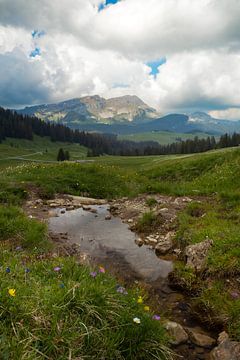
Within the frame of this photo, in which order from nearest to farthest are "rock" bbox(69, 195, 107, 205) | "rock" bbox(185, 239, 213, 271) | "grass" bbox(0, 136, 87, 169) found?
1. "rock" bbox(185, 239, 213, 271)
2. "rock" bbox(69, 195, 107, 205)
3. "grass" bbox(0, 136, 87, 169)

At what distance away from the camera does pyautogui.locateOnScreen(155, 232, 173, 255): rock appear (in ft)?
33.8

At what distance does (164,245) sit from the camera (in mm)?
10562

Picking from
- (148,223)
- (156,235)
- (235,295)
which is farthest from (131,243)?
(235,295)

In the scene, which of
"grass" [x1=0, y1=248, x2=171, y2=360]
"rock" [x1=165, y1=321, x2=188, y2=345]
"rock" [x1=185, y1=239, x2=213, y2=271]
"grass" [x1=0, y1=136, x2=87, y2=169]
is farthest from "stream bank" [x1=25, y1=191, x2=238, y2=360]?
"grass" [x1=0, y1=136, x2=87, y2=169]

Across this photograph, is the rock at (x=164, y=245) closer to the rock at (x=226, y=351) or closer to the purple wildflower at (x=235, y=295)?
the purple wildflower at (x=235, y=295)

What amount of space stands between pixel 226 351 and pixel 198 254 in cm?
372

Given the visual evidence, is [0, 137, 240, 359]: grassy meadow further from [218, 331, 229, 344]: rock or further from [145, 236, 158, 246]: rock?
[145, 236, 158, 246]: rock

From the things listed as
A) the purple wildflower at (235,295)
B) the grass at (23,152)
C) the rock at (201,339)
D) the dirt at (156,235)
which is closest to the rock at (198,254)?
the dirt at (156,235)

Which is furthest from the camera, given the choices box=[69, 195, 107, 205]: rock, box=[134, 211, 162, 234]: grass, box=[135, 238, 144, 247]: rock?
box=[69, 195, 107, 205]: rock

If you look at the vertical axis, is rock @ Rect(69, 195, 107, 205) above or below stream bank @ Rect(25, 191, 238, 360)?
above

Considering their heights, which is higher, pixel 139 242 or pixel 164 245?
pixel 164 245

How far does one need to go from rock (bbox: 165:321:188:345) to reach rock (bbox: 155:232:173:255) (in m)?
4.50

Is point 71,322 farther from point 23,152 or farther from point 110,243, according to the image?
point 23,152

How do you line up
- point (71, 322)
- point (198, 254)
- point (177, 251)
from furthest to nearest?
point (177, 251) → point (198, 254) → point (71, 322)
